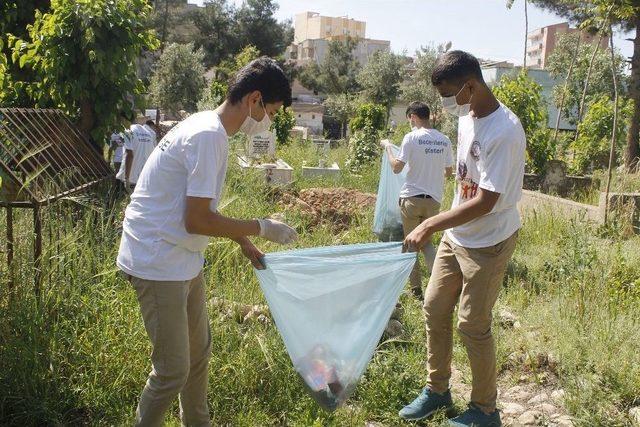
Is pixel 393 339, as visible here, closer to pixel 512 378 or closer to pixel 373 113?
pixel 512 378

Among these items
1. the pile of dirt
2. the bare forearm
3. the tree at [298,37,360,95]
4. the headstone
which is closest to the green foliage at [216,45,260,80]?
the tree at [298,37,360,95]

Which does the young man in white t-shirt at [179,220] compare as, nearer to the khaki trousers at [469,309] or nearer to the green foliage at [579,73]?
the khaki trousers at [469,309]

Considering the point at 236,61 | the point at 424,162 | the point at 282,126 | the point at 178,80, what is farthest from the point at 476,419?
the point at 178,80

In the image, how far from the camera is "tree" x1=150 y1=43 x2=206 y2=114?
32750 millimetres

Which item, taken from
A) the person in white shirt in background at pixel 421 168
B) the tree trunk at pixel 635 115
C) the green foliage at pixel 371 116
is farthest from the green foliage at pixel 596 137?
the person in white shirt in background at pixel 421 168

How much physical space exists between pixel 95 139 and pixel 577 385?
12.8 feet

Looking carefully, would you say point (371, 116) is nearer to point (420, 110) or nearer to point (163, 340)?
point (420, 110)

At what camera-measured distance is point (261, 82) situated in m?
2.39

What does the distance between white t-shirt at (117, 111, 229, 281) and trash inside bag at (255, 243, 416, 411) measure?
60 centimetres

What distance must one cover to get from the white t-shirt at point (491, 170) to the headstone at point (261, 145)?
8938mm

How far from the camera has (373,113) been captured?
56.8ft

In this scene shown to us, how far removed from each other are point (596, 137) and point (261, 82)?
12799 millimetres

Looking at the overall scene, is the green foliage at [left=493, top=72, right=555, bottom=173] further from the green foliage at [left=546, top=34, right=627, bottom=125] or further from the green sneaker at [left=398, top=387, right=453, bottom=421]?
the green foliage at [left=546, top=34, right=627, bottom=125]

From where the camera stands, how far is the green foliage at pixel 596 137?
13.3 metres
